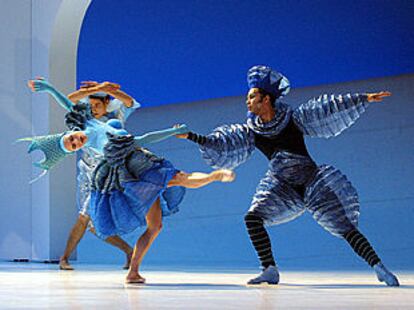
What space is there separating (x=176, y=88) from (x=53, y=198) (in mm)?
1481

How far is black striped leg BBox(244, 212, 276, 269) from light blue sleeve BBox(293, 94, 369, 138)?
0.52 metres

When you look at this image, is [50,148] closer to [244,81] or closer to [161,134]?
[161,134]

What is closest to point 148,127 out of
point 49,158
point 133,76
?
point 133,76

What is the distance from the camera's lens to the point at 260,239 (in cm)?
426

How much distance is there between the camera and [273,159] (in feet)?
14.3

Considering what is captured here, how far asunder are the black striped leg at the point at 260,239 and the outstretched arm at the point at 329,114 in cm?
52

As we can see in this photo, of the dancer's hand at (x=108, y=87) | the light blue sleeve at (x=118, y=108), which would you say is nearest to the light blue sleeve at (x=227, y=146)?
the dancer's hand at (x=108, y=87)

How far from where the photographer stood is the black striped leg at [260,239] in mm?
4242

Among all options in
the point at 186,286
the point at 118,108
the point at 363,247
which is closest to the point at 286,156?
the point at 363,247

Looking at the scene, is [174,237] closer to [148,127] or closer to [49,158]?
[148,127]

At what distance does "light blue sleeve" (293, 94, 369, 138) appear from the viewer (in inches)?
167

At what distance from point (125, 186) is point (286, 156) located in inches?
32.5

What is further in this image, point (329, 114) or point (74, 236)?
point (74, 236)

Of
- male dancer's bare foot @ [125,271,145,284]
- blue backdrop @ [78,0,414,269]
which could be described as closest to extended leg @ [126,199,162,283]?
male dancer's bare foot @ [125,271,145,284]
